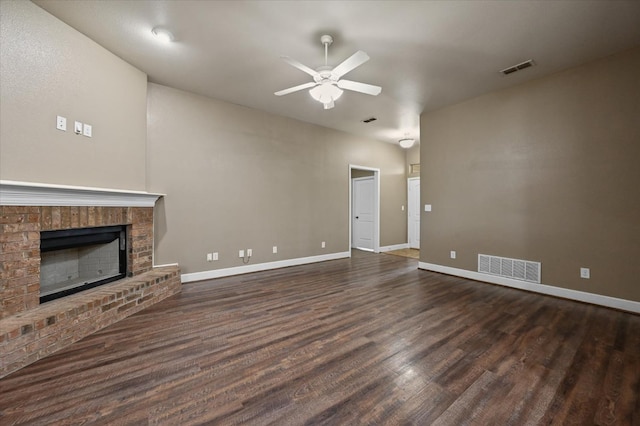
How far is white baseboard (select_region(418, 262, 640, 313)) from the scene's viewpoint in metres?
3.00

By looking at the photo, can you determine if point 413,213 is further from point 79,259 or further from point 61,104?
point 61,104

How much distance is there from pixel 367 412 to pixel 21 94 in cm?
365

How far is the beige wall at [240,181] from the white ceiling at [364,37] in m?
0.60

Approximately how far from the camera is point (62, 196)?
2.44 m

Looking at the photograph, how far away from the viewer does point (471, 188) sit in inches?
172

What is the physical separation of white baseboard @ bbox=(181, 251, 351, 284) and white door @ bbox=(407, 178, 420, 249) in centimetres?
262

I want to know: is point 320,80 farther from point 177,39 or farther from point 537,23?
point 537,23

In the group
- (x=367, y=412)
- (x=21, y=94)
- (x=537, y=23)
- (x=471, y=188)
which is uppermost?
(x=537, y=23)

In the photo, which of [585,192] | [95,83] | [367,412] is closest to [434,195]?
[585,192]

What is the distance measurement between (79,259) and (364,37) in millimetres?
3958

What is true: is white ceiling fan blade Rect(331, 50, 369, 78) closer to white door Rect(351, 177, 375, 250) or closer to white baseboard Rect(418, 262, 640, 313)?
white baseboard Rect(418, 262, 640, 313)

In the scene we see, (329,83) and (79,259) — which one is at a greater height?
(329,83)

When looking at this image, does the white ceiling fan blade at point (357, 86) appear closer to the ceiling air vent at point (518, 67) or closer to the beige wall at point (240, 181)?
the ceiling air vent at point (518, 67)

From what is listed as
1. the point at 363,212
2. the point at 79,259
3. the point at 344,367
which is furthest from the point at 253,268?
the point at 363,212
